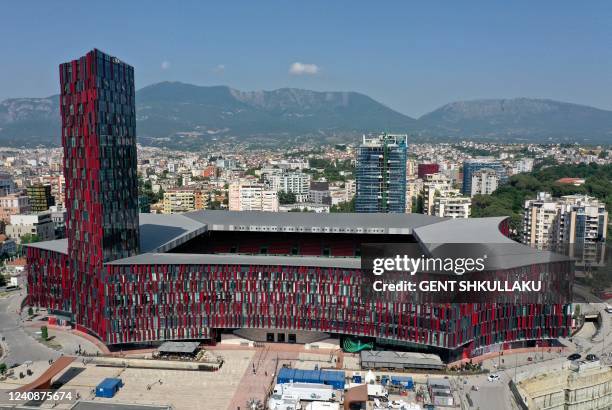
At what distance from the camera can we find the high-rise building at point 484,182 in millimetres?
168250

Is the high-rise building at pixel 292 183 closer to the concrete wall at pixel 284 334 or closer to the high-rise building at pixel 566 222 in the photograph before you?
the high-rise building at pixel 566 222

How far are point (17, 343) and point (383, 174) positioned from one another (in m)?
78.5

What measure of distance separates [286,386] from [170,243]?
23.3 m

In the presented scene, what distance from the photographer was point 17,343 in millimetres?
57500

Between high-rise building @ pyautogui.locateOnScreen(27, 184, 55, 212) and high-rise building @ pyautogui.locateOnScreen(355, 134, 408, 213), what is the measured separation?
71146mm

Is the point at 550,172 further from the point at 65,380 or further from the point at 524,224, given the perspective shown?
the point at 65,380

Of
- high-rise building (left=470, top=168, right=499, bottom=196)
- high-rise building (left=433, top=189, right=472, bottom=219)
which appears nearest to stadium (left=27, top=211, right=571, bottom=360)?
high-rise building (left=433, top=189, right=472, bottom=219)

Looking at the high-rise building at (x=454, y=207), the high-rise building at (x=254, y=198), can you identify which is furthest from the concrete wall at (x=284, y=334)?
the high-rise building at (x=254, y=198)

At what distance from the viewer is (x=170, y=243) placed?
203 feet

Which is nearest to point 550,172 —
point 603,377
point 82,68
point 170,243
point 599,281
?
point 599,281

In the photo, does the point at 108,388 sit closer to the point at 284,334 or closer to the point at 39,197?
the point at 284,334

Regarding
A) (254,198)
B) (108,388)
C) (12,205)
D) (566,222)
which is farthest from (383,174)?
(108,388)

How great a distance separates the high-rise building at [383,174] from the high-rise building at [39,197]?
233ft

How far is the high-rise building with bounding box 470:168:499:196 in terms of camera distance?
16825 centimetres
